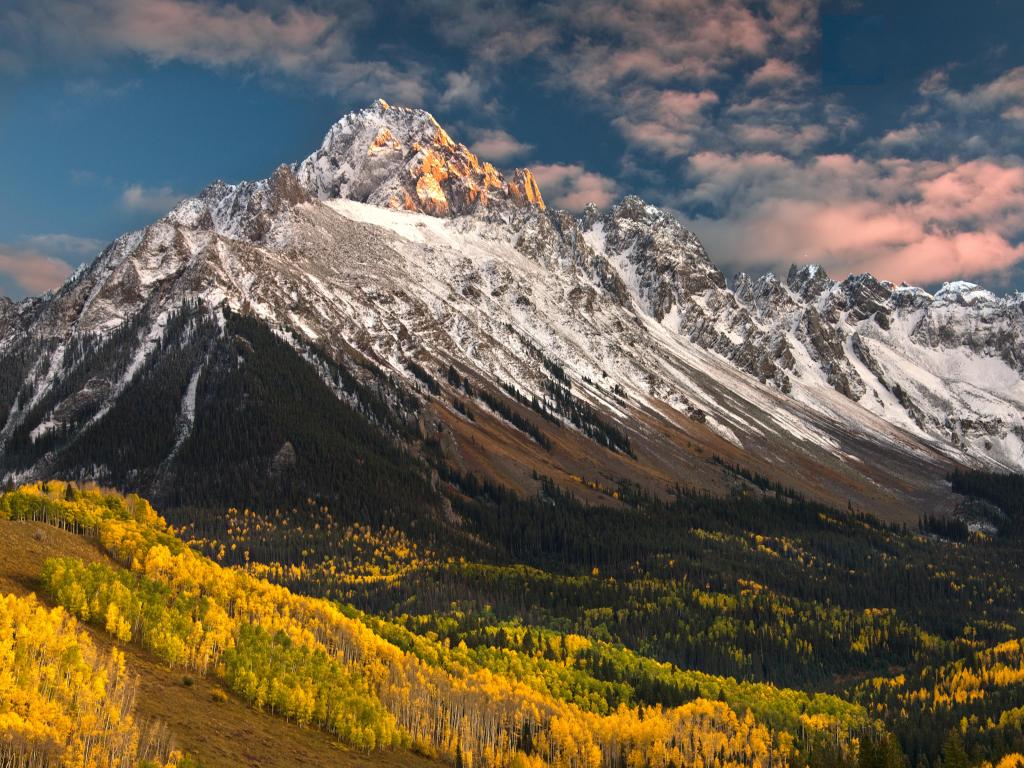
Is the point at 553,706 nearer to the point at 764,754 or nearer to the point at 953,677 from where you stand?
the point at 764,754

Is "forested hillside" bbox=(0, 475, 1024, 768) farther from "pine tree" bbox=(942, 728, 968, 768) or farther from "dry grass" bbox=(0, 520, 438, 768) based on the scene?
"dry grass" bbox=(0, 520, 438, 768)

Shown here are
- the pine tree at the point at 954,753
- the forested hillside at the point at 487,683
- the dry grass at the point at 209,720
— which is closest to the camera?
the dry grass at the point at 209,720

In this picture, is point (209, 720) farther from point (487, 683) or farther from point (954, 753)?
point (954, 753)

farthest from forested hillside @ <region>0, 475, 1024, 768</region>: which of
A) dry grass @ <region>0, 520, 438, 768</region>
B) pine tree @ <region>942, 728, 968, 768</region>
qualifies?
dry grass @ <region>0, 520, 438, 768</region>

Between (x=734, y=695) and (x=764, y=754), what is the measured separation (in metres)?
28.9

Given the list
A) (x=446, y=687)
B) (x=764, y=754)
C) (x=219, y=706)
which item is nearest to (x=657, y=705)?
(x=764, y=754)

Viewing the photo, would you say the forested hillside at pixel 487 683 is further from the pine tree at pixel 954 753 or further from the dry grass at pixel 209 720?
the dry grass at pixel 209 720

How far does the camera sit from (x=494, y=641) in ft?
583

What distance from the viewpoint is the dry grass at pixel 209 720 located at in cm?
7362

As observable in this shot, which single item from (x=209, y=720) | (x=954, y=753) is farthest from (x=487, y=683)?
(x=209, y=720)

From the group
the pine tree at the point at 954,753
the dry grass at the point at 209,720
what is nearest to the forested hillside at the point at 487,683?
the pine tree at the point at 954,753

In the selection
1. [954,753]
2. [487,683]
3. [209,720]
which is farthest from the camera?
[487,683]

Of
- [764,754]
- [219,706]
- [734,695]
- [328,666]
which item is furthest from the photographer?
[734,695]

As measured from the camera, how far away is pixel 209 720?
257ft
